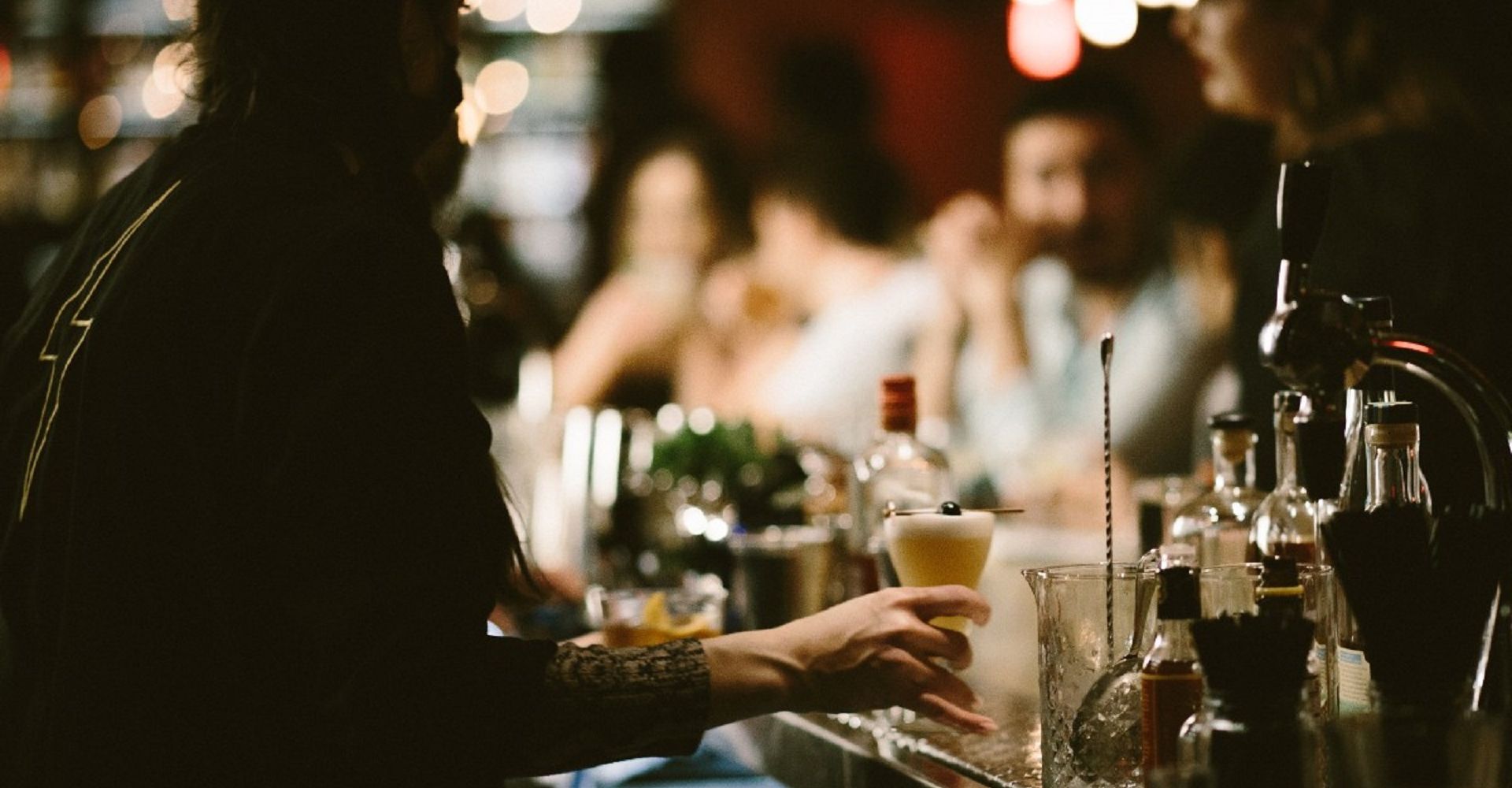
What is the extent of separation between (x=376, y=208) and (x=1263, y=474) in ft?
3.86

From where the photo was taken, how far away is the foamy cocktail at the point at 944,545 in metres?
1.36

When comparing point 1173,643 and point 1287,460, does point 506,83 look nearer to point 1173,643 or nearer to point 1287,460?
point 1287,460

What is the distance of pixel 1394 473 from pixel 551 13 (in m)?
5.95

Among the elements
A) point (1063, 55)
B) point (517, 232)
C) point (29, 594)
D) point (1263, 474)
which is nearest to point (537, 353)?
point (517, 232)

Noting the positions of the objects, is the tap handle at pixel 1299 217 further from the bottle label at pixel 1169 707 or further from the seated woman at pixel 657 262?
the seated woman at pixel 657 262

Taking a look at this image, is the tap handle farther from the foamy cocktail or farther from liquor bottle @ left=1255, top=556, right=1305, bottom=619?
the foamy cocktail

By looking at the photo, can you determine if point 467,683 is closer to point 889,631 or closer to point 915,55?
point 889,631

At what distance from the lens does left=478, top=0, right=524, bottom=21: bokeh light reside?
21.7ft

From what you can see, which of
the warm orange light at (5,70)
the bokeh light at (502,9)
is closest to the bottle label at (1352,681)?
the bokeh light at (502,9)

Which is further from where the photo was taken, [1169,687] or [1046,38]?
[1046,38]

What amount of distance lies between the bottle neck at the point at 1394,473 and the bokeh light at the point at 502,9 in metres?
5.99

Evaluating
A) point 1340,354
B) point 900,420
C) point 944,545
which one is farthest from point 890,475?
point 1340,354

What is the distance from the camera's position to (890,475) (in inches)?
69.2

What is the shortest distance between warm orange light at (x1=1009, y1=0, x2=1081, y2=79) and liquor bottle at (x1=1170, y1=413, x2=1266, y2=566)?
12.0ft
